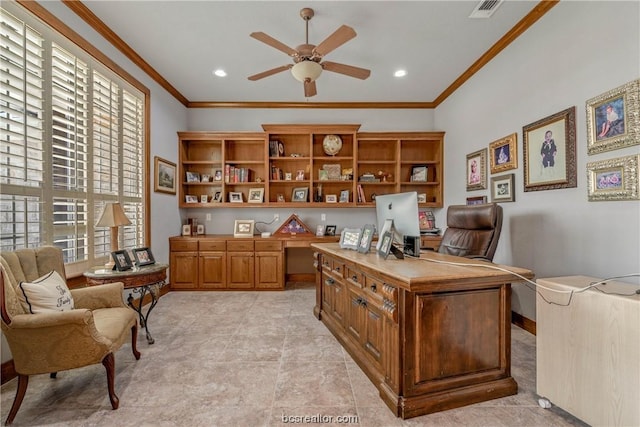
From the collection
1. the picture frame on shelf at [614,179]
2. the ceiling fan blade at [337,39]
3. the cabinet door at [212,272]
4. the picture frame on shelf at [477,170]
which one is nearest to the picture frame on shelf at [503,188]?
the picture frame on shelf at [477,170]

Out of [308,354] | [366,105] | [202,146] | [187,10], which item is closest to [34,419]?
[308,354]

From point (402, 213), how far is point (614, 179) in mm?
1428

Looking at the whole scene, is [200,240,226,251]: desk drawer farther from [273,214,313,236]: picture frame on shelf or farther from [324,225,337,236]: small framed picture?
[324,225,337,236]: small framed picture

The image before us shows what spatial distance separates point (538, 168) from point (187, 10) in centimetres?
350

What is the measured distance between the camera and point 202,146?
4523 mm

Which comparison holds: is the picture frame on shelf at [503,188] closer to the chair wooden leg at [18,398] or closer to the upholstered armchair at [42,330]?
the upholstered armchair at [42,330]

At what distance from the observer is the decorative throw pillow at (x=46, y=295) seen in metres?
1.54

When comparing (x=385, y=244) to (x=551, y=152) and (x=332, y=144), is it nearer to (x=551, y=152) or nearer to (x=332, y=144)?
(x=551, y=152)

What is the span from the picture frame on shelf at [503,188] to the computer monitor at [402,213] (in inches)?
59.6

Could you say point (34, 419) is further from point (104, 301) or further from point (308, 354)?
point (308, 354)

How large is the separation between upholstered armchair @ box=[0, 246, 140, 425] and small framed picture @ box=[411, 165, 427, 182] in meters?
4.17

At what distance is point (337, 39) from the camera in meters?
2.16

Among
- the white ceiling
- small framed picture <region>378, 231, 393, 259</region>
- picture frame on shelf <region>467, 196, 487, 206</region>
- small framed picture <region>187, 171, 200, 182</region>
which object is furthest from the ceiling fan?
small framed picture <region>187, 171, 200, 182</region>

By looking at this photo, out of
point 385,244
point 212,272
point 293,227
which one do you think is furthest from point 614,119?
point 212,272
